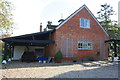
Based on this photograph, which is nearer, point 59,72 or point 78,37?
point 59,72

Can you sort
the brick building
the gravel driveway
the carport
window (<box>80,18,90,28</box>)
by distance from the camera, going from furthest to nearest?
window (<box>80,18,90,28</box>), the brick building, the carport, the gravel driveway

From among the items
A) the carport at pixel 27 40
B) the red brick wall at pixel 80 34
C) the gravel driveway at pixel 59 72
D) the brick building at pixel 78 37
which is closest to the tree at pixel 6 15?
the brick building at pixel 78 37

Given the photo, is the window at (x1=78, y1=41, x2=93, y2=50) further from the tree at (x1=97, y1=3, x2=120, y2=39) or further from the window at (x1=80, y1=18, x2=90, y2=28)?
the tree at (x1=97, y1=3, x2=120, y2=39)

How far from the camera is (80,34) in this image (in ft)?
51.4

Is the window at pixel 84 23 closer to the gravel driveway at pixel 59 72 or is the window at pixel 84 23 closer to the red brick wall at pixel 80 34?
the red brick wall at pixel 80 34

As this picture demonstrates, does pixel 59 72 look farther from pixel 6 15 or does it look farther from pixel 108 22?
pixel 108 22

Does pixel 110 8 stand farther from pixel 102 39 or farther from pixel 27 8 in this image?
pixel 27 8

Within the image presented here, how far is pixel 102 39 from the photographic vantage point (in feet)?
56.3

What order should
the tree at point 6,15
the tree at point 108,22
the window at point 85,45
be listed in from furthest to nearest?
the tree at point 108,22 < the window at point 85,45 < the tree at point 6,15

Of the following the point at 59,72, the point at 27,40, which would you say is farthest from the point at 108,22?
the point at 59,72

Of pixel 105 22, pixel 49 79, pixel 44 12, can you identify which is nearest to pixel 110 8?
pixel 105 22

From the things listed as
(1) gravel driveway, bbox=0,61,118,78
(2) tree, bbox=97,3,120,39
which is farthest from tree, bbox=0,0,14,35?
(2) tree, bbox=97,3,120,39

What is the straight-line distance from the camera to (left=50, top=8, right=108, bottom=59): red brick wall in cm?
1453

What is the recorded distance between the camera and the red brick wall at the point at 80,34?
14.5m
